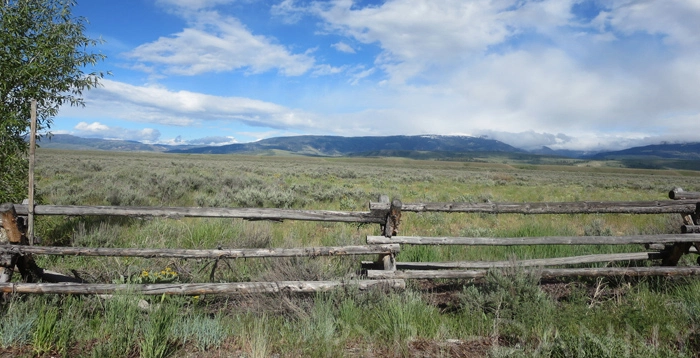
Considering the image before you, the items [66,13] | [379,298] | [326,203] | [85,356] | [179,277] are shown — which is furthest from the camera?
[326,203]

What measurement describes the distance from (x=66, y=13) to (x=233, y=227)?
5239mm

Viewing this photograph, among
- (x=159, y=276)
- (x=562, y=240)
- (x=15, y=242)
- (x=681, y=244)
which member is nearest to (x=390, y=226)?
(x=562, y=240)

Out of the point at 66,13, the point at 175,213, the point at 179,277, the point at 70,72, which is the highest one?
the point at 66,13

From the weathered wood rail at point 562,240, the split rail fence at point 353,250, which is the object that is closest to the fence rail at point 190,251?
the split rail fence at point 353,250

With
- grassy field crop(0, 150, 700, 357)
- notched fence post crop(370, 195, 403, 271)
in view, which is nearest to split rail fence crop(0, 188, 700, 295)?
notched fence post crop(370, 195, 403, 271)

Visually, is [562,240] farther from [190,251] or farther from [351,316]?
[190,251]

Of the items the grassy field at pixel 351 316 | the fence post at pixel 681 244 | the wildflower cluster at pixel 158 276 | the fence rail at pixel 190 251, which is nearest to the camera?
the grassy field at pixel 351 316

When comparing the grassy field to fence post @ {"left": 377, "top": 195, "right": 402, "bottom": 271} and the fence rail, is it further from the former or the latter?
fence post @ {"left": 377, "top": 195, "right": 402, "bottom": 271}

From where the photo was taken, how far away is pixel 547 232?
8.11 meters

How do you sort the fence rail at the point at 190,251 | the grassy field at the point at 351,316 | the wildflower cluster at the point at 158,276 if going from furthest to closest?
the wildflower cluster at the point at 158,276
the fence rail at the point at 190,251
the grassy field at the point at 351,316

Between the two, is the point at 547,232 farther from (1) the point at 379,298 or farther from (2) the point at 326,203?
(2) the point at 326,203

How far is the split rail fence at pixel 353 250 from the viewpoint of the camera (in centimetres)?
426

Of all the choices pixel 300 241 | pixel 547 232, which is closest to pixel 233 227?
pixel 300 241

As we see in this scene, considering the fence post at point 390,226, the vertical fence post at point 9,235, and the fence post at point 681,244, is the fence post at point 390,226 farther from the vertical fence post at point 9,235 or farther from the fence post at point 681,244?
the vertical fence post at point 9,235
